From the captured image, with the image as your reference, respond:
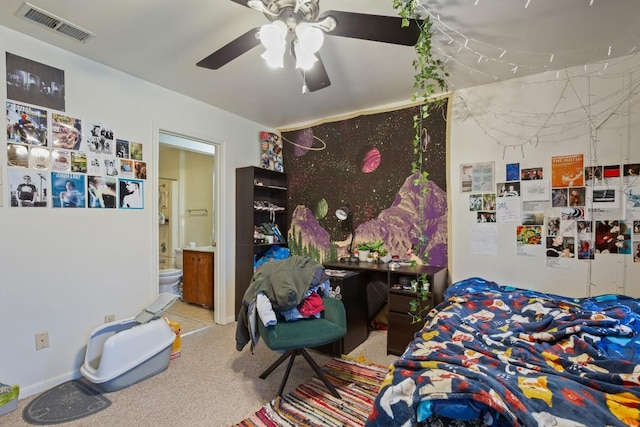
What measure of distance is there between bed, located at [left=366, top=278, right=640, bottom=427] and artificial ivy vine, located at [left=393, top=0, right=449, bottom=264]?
3.80 feet

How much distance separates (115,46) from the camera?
2.22m

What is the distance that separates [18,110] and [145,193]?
984 mm

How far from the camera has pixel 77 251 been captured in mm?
2344

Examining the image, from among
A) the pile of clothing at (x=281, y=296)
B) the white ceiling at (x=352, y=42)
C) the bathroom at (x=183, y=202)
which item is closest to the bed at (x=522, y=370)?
the pile of clothing at (x=281, y=296)

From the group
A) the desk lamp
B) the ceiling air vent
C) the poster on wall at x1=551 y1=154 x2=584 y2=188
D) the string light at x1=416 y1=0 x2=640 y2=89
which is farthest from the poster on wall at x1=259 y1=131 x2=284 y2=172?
the poster on wall at x1=551 y1=154 x2=584 y2=188

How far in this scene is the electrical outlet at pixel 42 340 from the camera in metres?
2.15

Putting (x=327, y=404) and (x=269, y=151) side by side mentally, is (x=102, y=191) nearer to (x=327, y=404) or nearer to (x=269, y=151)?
(x=269, y=151)

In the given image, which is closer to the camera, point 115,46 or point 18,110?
point 18,110

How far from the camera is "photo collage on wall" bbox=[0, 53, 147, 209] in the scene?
208 centimetres

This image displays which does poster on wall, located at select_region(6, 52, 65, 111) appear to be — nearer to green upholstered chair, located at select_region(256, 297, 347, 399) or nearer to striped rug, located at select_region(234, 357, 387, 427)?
green upholstered chair, located at select_region(256, 297, 347, 399)

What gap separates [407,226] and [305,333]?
5.49ft

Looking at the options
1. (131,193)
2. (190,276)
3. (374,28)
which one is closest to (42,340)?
(131,193)

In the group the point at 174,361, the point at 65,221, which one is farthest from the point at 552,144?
the point at 65,221

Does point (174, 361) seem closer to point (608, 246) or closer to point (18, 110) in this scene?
point (18, 110)
